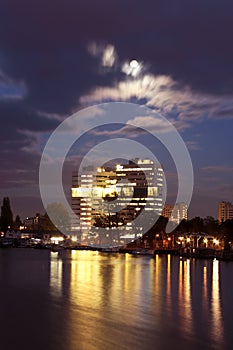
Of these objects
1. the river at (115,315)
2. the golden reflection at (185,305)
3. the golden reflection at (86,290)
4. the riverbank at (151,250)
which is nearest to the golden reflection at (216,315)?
the river at (115,315)

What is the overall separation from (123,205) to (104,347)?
503 ft

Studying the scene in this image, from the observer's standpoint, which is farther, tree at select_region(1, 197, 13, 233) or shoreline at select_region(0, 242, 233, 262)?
tree at select_region(1, 197, 13, 233)

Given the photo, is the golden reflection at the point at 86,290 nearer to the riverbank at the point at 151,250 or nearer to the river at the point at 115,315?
the river at the point at 115,315

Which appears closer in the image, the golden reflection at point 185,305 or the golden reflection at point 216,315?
the golden reflection at point 216,315

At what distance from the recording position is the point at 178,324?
78.3ft

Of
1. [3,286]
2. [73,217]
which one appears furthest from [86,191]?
[3,286]

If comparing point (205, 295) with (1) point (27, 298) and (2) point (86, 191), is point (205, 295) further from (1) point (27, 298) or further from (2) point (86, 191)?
(2) point (86, 191)

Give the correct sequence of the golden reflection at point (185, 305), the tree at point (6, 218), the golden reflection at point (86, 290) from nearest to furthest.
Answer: the golden reflection at point (185, 305)
the golden reflection at point (86, 290)
the tree at point (6, 218)

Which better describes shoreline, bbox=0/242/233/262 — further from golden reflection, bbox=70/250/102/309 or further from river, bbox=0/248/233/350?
river, bbox=0/248/233/350

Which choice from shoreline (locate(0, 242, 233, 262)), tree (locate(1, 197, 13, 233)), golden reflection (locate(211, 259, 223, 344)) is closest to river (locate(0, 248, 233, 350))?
golden reflection (locate(211, 259, 223, 344))

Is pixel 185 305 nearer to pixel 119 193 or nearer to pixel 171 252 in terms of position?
pixel 171 252

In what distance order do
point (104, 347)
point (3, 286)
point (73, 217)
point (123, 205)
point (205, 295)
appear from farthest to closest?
point (73, 217) → point (123, 205) → point (3, 286) → point (205, 295) → point (104, 347)

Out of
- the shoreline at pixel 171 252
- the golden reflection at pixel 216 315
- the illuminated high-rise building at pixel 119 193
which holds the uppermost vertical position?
the illuminated high-rise building at pixel 119 193

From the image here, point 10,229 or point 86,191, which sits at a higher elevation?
point 86,191
